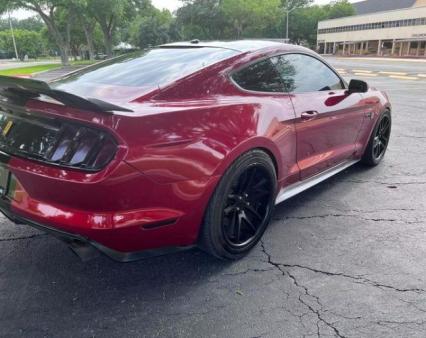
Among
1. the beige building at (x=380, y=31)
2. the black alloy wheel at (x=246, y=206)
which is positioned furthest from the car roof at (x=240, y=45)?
the beige building at (x=380, y=31)

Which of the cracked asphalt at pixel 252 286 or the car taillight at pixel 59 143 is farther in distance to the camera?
the cracked asphalt at pixel 252 286

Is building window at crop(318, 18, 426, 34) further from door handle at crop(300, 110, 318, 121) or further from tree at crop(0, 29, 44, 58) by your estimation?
door handle at crop(300, 110, 318, 121)

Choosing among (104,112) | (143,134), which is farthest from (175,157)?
(104,112)

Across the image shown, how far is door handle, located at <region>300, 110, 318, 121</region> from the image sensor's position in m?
3.36

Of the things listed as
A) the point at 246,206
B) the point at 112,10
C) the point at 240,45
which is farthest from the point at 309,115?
the point at 112,10

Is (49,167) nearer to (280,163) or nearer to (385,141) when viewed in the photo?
→ (280,163)

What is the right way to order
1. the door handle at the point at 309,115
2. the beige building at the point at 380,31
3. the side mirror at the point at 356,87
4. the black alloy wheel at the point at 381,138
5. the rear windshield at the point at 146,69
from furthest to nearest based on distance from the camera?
the beige building at the point at 380,31 < the black alloy wheel at the point at 381,138 < the side mirror at the point at 356,87 < the door handle at the point at 309,115 < the rear windshield at the point at 146,69

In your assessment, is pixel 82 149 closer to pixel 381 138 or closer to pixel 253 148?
pixel 253 148

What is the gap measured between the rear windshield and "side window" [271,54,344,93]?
1.77 ft

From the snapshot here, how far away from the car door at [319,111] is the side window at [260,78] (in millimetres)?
112

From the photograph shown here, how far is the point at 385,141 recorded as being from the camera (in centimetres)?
525

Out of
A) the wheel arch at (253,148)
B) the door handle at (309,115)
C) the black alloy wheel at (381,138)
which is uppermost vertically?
the door handle at (309,115)

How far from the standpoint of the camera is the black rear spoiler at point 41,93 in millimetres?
2131

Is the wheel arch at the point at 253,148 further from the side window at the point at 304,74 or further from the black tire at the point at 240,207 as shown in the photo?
the side window at the point at 304,74
